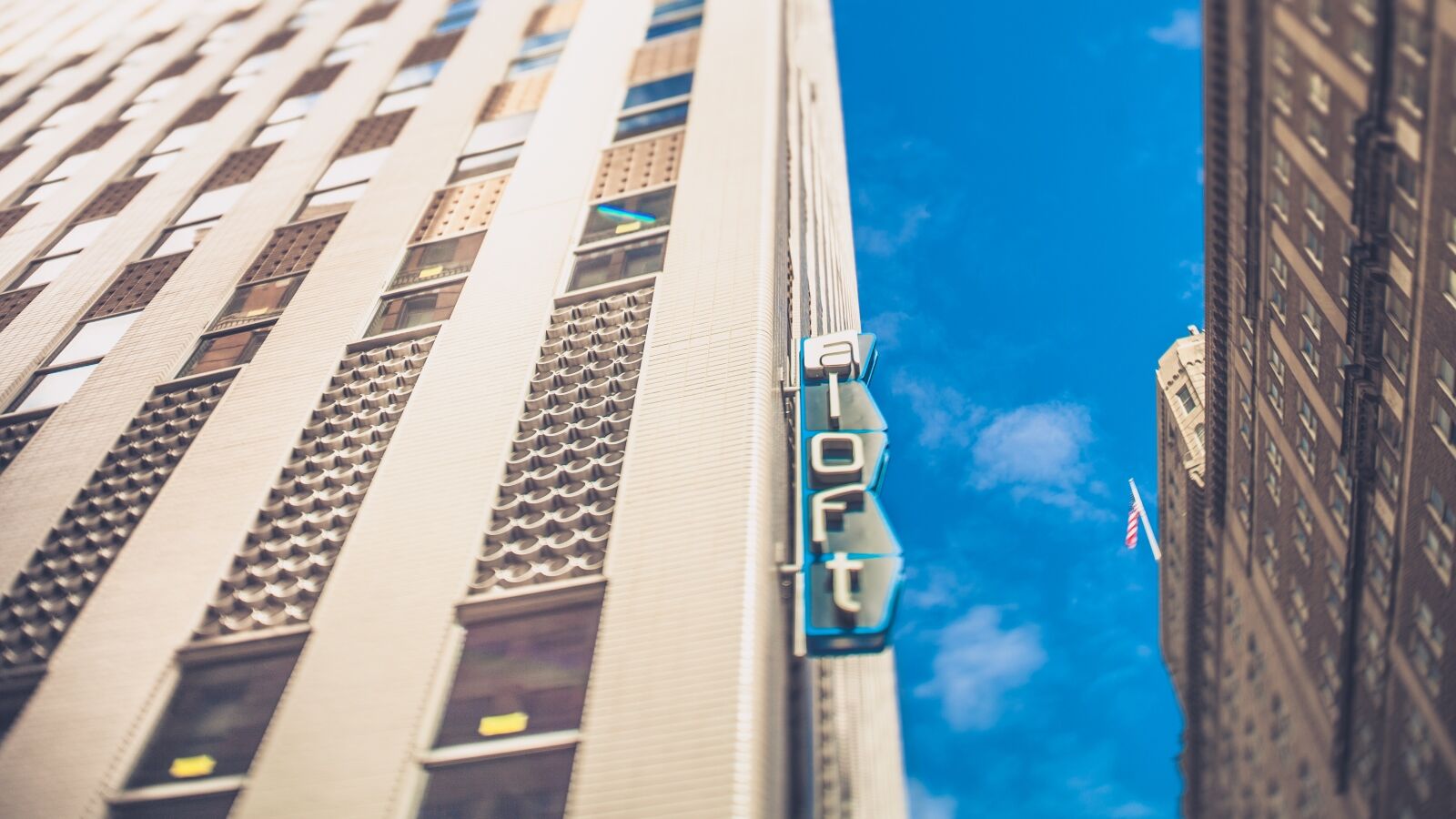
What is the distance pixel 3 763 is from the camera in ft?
67.8

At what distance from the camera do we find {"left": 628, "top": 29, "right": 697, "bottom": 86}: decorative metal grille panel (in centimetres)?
4434

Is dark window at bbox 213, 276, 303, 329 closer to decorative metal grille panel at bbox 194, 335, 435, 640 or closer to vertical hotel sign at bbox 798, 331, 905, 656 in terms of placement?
decorative metal grille panel at bbox 194, 335, 435, 640

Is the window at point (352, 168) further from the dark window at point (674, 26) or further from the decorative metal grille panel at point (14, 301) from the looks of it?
the dark window at point (674, 26)

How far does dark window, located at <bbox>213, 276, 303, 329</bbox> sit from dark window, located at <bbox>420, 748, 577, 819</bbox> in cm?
2033

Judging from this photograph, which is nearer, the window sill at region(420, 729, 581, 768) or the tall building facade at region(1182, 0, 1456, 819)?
the window sill at region(420, 729, 581, 768)

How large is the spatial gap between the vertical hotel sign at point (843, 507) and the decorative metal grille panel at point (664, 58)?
21.1m

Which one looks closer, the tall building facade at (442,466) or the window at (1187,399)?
the tall building facade at (442,466)

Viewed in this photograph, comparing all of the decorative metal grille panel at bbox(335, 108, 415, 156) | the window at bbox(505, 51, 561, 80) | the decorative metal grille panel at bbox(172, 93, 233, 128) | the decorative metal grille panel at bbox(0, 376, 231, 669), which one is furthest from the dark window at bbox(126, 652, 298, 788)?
the decorative metal grille panel at bbox(172, 93, 233, 128)

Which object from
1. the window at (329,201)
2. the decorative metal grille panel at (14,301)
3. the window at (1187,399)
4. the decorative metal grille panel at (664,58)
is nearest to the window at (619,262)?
the window at (329,201)

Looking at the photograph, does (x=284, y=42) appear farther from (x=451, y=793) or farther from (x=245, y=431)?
(x=451, y=793)

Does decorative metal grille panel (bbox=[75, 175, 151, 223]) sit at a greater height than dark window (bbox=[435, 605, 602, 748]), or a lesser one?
greater

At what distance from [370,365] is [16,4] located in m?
77.5

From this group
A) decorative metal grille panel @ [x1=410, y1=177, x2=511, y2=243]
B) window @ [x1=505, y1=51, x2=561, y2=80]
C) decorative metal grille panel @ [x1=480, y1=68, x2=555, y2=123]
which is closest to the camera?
decorative metal grille panel @ [x1=410, y1=177, x2=511, y2=243]

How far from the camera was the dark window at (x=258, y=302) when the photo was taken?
34.2 m
